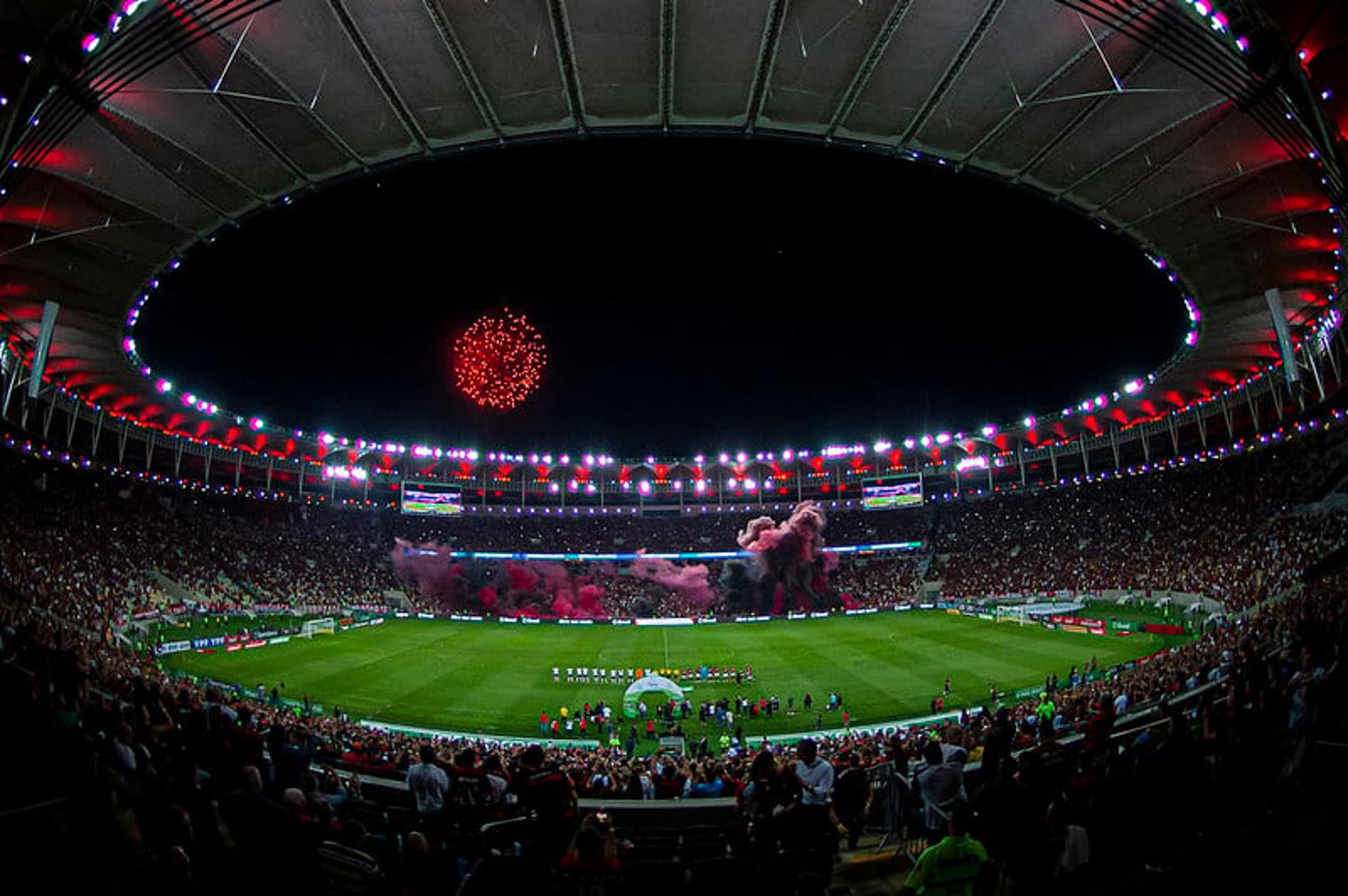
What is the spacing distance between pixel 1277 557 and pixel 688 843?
4557 cm

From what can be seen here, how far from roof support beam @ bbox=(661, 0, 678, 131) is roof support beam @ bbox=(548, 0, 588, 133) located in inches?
69.3

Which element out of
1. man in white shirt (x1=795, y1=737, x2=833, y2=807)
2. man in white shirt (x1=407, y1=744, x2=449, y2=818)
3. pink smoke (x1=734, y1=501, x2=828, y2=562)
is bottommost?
man in white shirt (x1=407, y1=744, x2=449, y2=818)

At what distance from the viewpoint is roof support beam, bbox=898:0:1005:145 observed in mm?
13070

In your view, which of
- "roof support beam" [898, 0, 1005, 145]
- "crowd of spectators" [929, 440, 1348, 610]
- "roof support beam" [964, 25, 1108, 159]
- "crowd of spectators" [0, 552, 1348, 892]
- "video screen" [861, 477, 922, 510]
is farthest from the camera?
"video screen" [861, 477, 922, 510]

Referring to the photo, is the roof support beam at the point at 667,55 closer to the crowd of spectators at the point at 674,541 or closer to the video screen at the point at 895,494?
the crowd of spectators at the point at 674,541

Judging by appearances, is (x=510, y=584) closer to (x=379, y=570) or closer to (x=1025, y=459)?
(x=379, y=570)

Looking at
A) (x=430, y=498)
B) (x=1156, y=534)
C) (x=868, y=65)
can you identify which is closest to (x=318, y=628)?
(x=430, y=498)

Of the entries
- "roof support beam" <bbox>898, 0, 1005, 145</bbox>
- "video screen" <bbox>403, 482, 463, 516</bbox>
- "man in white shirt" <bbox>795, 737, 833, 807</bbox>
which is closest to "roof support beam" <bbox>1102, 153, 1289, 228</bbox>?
"roof support beam" <bbox>898, 0, 1005, 145</bbox>

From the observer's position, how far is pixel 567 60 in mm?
14352

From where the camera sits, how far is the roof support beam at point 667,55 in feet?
43.3

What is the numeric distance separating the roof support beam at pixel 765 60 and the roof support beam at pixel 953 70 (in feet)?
11.5

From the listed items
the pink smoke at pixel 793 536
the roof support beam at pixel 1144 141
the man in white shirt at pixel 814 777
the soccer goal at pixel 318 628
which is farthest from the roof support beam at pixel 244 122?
the pink smoke at pixel 793 536

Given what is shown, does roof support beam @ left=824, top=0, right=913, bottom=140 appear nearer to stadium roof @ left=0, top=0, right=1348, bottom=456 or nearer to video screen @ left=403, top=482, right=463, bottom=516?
stadium roof @ left=0, top=0, right=1348, bottom=456

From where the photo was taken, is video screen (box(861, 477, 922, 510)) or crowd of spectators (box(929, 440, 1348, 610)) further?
video screen (box(861, 477, 922, 510))
